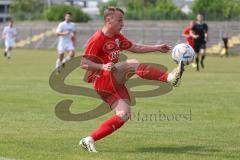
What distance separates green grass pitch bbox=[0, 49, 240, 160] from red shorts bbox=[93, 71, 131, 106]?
667 mm

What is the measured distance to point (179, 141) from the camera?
9656 mm

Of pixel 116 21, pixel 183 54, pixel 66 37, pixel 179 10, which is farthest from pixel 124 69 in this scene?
pixel 179 10

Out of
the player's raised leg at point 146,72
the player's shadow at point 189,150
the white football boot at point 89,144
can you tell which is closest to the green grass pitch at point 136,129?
the player's shadow at point 189,150

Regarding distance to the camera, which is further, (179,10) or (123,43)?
(179,10)

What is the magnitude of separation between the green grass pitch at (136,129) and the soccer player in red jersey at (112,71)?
369 millimetres

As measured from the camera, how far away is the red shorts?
29.1ft

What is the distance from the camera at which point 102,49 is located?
881 cm

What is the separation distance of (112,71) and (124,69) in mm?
262

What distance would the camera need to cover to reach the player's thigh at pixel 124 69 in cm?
881

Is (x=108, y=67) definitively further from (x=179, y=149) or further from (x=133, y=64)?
(x=179, y=149)

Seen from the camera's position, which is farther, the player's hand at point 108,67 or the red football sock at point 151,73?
the red football sock at point 151,73

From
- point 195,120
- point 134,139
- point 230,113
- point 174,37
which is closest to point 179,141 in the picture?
point 134,139

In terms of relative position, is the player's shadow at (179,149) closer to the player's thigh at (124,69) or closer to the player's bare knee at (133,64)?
the player's thigh at (124,69)

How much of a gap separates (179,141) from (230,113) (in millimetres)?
3431
